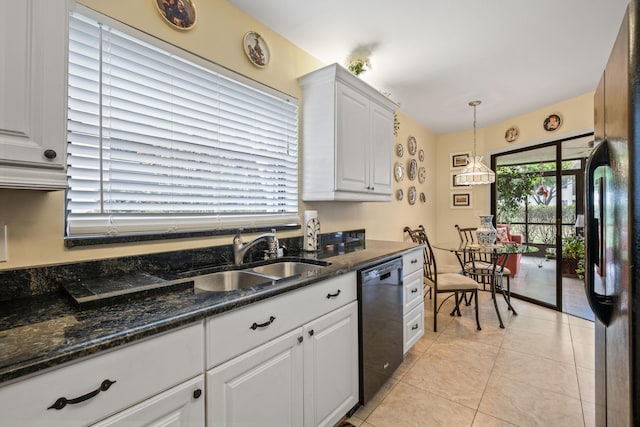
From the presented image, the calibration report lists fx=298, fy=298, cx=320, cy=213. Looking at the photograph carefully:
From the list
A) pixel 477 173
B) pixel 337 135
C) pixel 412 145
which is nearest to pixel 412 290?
pixel 337 135

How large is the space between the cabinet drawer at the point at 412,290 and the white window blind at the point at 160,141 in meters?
1.13

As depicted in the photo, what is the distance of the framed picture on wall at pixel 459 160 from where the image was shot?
15.8 ft

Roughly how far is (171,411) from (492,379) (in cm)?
221

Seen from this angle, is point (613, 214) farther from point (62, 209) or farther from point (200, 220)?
point (62, 209)

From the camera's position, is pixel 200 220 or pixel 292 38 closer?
pixel 200 220

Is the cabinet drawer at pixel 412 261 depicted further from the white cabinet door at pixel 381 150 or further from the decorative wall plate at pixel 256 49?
the decorative wall plate at pixel 256 49

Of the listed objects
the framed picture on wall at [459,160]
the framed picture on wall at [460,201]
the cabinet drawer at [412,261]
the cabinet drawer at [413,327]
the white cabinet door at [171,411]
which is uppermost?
the framed picture on wall at [459,160]

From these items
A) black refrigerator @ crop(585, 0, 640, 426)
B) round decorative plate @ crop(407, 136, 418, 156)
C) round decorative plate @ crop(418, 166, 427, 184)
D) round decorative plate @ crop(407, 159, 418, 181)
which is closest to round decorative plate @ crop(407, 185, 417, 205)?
round decorative plate @ crop(407, 159, 418, 181)

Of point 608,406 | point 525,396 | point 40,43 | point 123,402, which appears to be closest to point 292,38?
point 40,43

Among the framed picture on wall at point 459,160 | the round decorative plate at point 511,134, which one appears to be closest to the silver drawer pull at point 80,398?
the round decorative plate at point 511,134

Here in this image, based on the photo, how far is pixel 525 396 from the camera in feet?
6.48

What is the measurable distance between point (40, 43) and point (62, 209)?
63 cm

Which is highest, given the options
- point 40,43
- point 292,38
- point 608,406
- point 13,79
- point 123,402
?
point 292,38

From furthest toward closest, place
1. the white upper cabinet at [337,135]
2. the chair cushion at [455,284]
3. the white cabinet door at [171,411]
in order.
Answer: the chair cushion at [455,284], the white upper cabinet at [337,135], the white cabinet door at [171,411]
